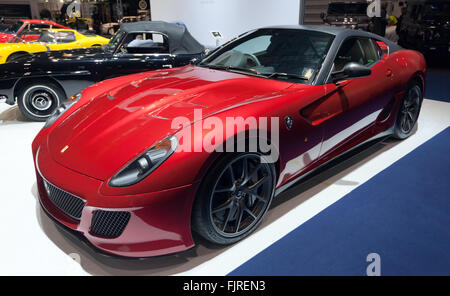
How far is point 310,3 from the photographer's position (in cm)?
1257

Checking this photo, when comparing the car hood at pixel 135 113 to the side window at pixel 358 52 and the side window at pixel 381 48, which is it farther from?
the side window at pixel 381 48

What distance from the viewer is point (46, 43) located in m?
7.23

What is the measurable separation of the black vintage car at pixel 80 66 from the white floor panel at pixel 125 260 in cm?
108

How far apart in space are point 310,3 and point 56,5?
14.5m

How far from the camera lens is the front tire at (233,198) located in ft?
5.81

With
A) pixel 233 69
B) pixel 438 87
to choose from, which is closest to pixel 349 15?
pixel 438 87

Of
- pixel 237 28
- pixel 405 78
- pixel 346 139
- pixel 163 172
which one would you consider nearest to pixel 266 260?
pixel 163 172

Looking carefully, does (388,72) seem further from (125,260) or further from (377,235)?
(125,260)

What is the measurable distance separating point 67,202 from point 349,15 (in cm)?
1022

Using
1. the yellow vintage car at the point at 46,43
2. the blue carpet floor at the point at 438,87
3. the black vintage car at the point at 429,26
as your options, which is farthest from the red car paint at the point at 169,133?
the black vintage car at the point at 429,26

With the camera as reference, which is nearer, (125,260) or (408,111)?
(125,260)

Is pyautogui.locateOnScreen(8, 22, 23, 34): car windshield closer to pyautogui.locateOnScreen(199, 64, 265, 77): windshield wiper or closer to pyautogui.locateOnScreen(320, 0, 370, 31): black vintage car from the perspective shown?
pyautogui.locateOnScreen(199, 64, 265, 77): windshield wiper

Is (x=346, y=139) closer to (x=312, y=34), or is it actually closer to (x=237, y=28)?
(x=312, y=34)
